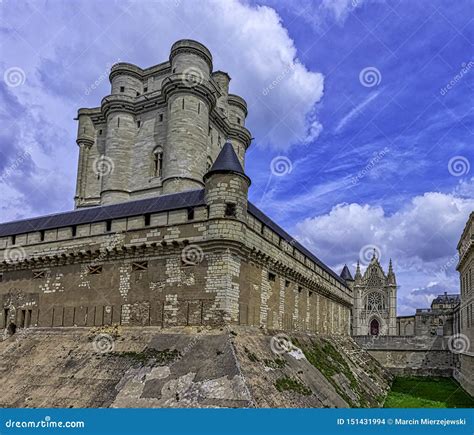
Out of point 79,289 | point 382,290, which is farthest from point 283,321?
point 382,290

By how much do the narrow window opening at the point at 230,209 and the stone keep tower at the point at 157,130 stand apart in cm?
1284

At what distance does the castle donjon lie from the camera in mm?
19938

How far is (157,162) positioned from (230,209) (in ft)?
57.3

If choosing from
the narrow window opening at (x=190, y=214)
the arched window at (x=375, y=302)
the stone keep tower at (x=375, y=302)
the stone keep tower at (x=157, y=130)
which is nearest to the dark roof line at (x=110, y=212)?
the narrow window opening at (x=190, y=214)

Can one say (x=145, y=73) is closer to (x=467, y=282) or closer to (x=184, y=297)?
(x=184, y=297)

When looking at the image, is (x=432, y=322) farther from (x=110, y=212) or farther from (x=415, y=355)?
(x=110, y=212)

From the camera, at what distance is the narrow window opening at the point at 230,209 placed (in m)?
20.0

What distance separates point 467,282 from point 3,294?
3215cm

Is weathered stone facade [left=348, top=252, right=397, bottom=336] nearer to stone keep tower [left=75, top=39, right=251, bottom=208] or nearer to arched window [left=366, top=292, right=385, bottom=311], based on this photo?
arched window [left=366, top=292, right=385, bottom=311]

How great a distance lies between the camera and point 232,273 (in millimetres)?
19453

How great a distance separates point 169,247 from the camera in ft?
67.8

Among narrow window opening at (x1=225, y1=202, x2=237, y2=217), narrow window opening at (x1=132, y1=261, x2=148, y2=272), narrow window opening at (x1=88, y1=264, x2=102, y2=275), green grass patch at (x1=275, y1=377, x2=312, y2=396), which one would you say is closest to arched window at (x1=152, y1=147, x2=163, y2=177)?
narrow window opening at (x1=88, y1=264, x2=102, y2=275)

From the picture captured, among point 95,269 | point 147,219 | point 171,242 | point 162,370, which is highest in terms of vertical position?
point 147,219

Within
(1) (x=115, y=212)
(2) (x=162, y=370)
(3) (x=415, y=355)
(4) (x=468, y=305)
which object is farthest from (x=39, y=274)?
(3) (x=415, y=355)
